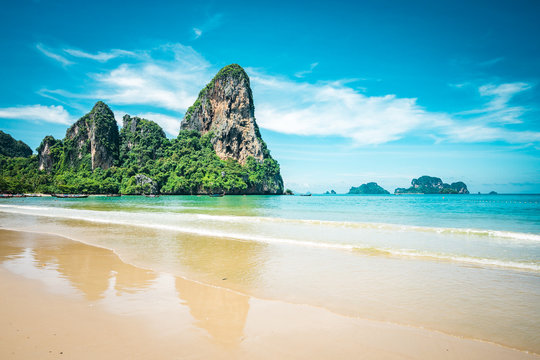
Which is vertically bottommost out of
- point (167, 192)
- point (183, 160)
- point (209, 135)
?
point (167, 192)

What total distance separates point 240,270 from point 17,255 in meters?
7.27

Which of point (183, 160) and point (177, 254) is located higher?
point (183, 160)

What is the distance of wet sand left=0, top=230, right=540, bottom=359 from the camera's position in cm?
318

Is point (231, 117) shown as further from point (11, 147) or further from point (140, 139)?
point (11, 147)

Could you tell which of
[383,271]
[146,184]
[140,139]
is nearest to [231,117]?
[140,139]

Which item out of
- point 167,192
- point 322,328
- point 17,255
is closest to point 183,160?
point 167,192

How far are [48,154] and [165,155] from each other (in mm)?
50044

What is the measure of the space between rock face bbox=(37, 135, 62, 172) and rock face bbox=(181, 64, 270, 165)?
61728 mm

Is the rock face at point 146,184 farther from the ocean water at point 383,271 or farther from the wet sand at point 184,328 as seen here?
the wet sand at point 184,328

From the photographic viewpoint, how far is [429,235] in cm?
1352

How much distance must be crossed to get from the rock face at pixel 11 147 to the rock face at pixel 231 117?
98.7 m

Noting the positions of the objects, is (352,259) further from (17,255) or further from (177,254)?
(17,255)

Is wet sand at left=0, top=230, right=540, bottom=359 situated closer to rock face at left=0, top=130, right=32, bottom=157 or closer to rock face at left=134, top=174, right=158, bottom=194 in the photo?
rock face at left=134, top=174, right=158, bottom=194

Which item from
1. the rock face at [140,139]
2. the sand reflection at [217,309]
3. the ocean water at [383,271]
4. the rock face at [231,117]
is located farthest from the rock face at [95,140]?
the sand reflection at [217,309]
